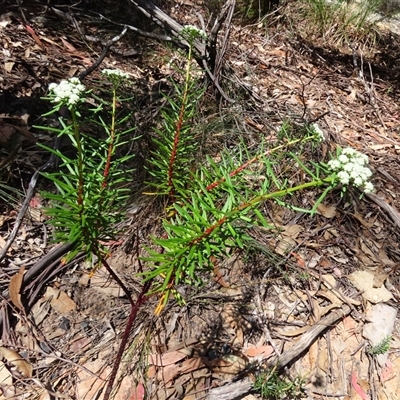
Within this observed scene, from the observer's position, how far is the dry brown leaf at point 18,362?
1.87 meters

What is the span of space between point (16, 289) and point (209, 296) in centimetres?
96

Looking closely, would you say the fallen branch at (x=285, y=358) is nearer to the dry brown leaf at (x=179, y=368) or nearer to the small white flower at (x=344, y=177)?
the dry brown leaf at (x=179, y=368)

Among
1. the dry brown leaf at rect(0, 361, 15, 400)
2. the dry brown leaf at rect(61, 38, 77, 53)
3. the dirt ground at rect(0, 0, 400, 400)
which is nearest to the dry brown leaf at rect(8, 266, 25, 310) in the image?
the dirt ground at rect(0, 0, 400, 400)

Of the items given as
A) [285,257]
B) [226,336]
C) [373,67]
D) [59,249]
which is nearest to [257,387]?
[226,336]

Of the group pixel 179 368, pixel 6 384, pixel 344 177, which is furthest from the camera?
pixel 179 368

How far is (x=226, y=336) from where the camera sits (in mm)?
2117

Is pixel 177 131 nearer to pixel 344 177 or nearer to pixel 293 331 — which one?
pixel 344 177

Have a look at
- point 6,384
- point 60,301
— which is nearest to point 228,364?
point 60,301

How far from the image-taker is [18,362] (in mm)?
1886

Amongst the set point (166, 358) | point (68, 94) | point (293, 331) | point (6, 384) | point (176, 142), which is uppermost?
point (68, 94)

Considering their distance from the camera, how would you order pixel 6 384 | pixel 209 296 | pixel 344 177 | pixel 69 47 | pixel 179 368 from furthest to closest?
pixel 69 47, pixel 209 296, pixel 179 368, pixel 6 384, pixel 344 177

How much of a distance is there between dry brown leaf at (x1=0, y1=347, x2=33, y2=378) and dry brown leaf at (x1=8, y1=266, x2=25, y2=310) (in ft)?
0.67

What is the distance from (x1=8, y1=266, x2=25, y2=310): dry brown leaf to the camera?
6.57ft

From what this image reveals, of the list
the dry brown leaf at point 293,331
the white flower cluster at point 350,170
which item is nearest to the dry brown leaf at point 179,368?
the dry brown leaf at point 293,331
